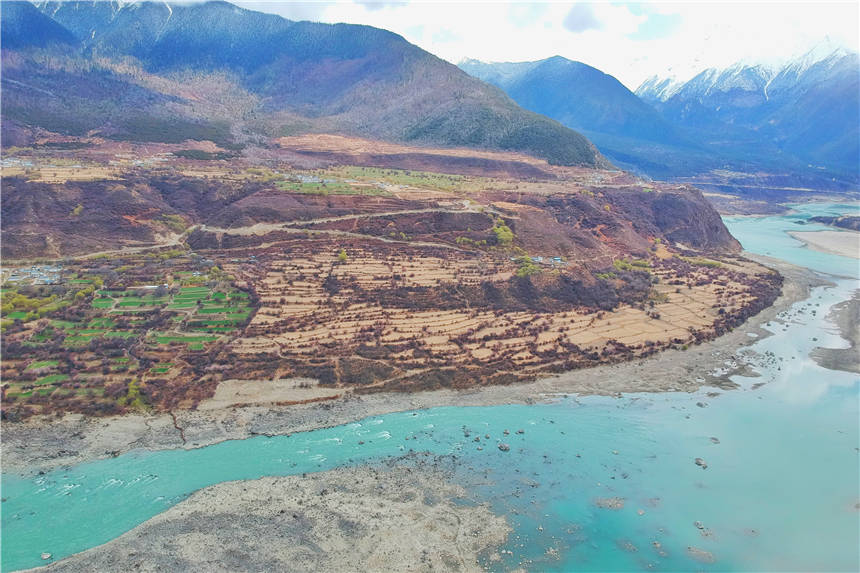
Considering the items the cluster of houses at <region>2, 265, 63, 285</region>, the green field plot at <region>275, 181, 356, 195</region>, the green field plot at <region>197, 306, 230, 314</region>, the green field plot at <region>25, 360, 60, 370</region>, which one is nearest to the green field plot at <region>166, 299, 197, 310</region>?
the green field plot at <region>197, 306, 230, 314</region>

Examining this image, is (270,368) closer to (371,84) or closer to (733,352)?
(733,352)

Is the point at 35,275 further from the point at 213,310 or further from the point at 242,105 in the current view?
the point at 242,105

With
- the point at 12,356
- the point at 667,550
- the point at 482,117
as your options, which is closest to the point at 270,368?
the point at 12,356

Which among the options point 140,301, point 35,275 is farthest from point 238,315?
point 35,275

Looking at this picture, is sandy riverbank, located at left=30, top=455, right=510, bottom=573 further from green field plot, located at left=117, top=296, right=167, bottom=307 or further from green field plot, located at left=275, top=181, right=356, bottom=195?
green field plot, located at left=275, top=181, right=356, bottom=195

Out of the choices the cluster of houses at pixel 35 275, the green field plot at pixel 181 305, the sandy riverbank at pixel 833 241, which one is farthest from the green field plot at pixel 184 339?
the sandy riverbank at pixel 833 241

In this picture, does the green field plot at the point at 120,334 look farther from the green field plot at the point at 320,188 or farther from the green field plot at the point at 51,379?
the green field plot at the point at 320,188
